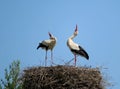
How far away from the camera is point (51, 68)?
10.5m

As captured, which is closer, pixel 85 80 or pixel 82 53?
pixel 85 80

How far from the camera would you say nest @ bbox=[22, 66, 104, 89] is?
403 inches

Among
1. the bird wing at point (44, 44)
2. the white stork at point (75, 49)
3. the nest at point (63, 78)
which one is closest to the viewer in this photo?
the nest at point (63, 78)

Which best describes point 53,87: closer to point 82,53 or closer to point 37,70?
point 37,70

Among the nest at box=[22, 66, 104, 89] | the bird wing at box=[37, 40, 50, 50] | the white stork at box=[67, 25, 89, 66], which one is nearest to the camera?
the nest at box=[22, 66, 104, 89]

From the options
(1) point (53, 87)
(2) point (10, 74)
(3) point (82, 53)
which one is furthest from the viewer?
(2) point (10, 74)

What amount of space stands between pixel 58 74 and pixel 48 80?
299 mm

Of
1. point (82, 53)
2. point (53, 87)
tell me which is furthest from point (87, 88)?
point (82, 53)

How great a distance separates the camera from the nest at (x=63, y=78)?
10234 millimetres

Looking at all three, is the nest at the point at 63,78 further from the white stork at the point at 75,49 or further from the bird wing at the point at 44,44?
the bird wing at the point at 44,44

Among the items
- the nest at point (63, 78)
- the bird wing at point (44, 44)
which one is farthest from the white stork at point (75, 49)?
the nest at point (63, 78)

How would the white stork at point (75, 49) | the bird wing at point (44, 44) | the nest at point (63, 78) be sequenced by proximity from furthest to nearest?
the bird wing at point (44, 44), the white stork at point (75, 49), the nest at point (63, 78)

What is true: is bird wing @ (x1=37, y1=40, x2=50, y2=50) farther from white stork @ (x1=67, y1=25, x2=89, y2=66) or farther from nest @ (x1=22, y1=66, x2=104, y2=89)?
nest @ (x1=22, y1=66, x2=104, y2=89)

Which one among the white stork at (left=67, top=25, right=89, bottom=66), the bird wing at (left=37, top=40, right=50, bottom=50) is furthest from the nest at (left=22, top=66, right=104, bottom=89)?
the bird wing at (left=37, top=40, right=50, bottom=50)
